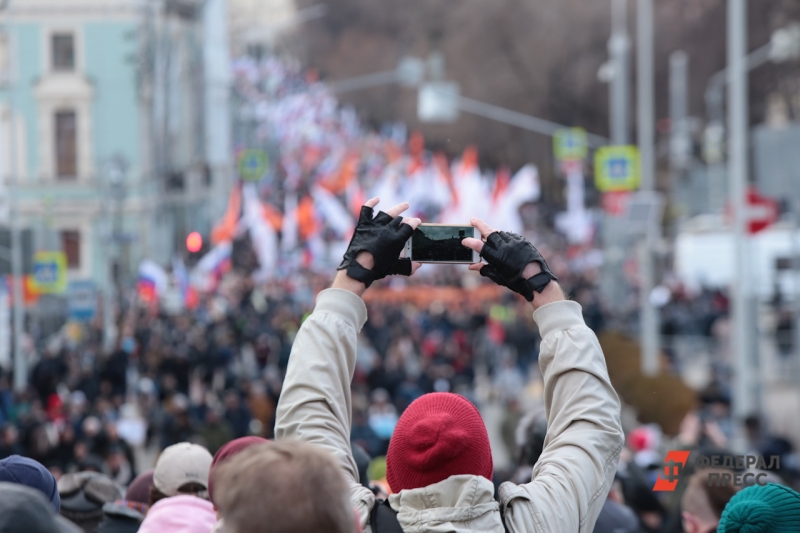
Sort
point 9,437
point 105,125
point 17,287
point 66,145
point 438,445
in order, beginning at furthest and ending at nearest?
point 105,125 → point 66,145 → point 17,287 → point 9,437 → point 438,445

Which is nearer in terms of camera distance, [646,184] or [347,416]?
[347,416]

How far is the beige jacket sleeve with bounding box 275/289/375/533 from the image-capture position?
280cm

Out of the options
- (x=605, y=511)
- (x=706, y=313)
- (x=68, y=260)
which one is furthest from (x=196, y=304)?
(x=605, y=511)

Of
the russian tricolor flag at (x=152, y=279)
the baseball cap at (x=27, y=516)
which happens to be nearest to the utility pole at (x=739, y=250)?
the russian tricolor flag at (x=152, y=279)

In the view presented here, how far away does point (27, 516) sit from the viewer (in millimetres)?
1942

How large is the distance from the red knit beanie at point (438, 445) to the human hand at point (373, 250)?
364mm

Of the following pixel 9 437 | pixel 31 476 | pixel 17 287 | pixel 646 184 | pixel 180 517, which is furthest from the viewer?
pixel 646 184

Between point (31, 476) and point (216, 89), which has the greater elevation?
point (216, 89)

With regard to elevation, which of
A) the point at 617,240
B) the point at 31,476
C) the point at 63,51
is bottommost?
the point at 31,476

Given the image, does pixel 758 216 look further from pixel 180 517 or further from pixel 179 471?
pixel 180 517

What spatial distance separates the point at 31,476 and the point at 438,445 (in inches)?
44.6

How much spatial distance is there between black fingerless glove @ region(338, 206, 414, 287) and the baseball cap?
1096 mm

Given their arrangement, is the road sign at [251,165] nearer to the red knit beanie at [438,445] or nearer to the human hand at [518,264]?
the human hand at [518,264]

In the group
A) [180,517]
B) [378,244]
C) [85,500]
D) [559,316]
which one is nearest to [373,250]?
[378,244]
